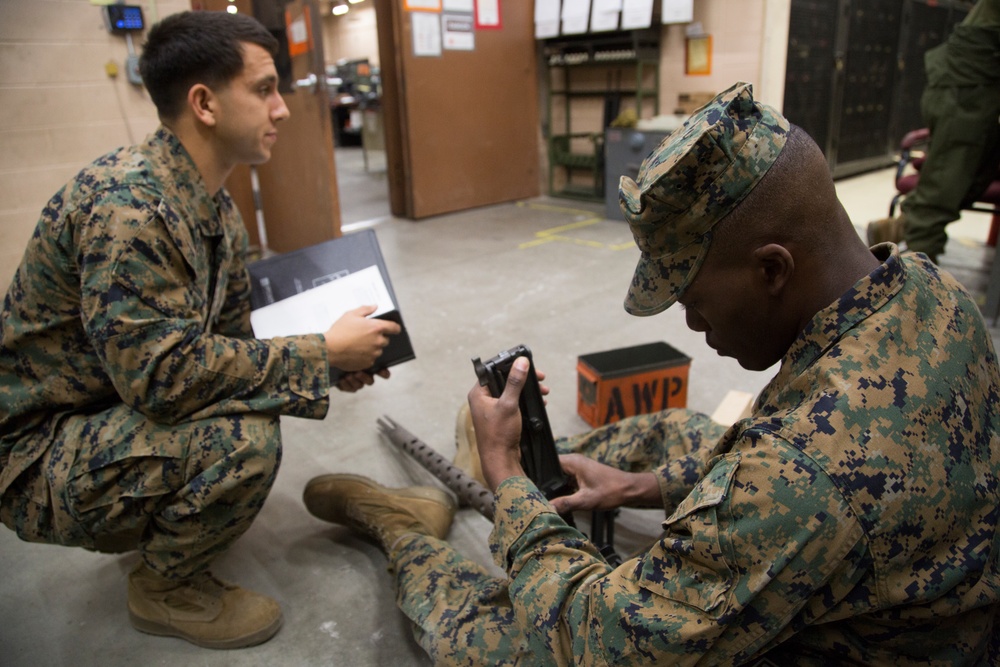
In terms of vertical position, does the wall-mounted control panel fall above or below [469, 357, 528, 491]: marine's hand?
above

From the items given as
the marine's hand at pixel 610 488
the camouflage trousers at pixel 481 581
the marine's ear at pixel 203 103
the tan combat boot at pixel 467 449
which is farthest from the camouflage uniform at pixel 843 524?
the marine's ear at pixel 203 103

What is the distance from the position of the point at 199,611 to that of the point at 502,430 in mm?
790

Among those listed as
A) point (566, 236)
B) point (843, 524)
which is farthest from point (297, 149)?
point (843, 524)

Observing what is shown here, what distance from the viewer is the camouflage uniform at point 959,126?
2.83m

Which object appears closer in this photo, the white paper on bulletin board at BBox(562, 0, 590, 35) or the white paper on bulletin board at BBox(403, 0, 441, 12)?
the white paper on bulletin board at BBox(403, 0, 441, 12)

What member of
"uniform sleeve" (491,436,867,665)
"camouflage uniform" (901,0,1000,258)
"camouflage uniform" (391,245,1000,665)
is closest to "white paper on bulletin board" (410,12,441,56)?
"camouflage uniform" (901,0,1000,258)

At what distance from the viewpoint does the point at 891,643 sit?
0.81 m

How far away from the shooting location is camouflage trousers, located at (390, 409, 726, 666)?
1160mm

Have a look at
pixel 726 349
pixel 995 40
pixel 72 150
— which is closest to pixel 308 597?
pixel 726 349

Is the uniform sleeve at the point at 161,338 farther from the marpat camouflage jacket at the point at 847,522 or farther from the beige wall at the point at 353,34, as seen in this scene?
the beige wall at the point at 353,34

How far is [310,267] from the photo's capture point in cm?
173

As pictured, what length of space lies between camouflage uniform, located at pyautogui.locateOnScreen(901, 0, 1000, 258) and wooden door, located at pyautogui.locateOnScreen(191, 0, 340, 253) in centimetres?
285

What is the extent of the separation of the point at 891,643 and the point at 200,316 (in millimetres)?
1222

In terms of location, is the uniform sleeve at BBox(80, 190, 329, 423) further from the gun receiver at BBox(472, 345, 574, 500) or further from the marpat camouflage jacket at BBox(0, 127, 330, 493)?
the gun receiver at BBox(472, 345, 574, 500)
